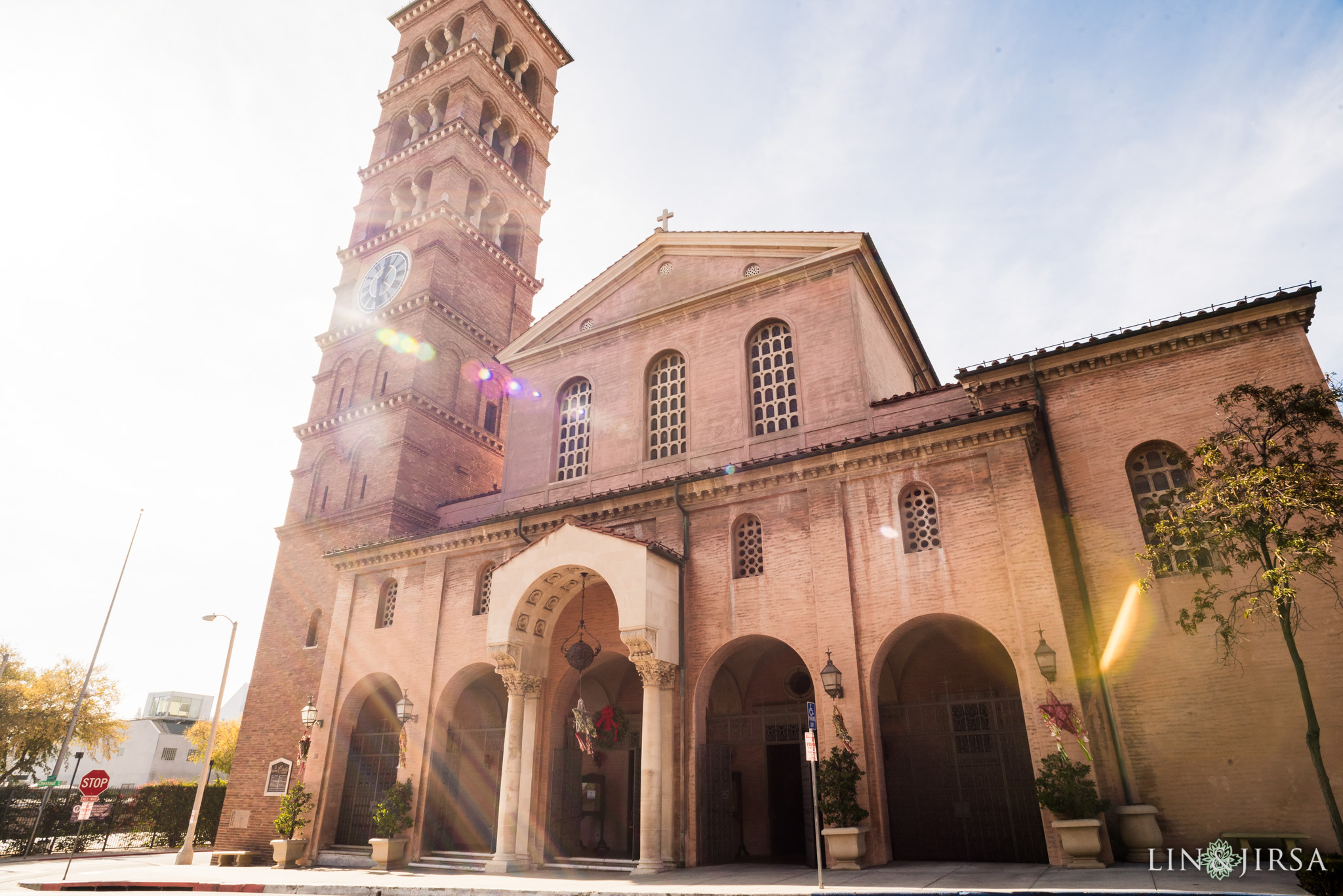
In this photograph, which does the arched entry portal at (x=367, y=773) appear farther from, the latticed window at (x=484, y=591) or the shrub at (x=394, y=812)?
the latticed window at (x=484, y=591)

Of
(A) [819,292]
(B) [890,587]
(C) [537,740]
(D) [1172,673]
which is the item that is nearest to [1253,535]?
(D) [1172,673]

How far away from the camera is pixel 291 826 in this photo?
67.4ft

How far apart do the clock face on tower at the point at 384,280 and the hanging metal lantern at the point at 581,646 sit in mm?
17135

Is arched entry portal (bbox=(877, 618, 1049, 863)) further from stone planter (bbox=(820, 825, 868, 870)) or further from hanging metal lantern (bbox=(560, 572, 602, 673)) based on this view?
hanging metal lantern (bbox=(560, 572, 602, 673))

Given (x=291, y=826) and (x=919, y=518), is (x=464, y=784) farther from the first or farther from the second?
(x=919, y=518)

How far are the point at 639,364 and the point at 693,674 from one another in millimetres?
9789

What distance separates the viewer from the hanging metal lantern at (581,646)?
18062 millimetres

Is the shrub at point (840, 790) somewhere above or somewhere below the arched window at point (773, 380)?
below

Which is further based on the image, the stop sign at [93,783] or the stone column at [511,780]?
the stop sign at [93,783]

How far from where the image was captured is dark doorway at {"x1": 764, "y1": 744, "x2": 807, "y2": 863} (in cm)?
1917

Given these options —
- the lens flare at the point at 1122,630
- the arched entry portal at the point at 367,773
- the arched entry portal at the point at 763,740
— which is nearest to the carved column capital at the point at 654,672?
the arched entry portal at the point at 763,740

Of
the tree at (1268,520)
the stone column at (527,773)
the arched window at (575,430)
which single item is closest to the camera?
the tree at (1268,520)

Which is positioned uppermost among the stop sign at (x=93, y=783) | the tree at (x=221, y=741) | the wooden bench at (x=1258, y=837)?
the tree at (x=221, y=741)

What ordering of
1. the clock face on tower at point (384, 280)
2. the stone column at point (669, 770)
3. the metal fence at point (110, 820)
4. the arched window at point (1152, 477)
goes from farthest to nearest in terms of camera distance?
the clock face on tower at point (384, 280) → the metal fence at point (110, 820) → the stone column at point (669, 770) → the arched window at point (1152, 477)
